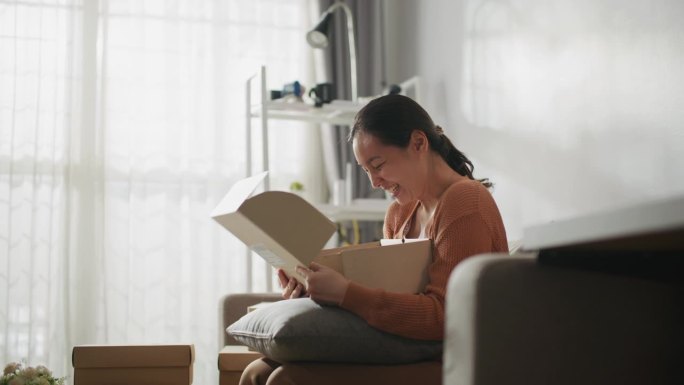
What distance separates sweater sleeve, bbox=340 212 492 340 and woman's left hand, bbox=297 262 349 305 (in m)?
0.01

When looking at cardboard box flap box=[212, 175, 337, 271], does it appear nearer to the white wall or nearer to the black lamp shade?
the white wall

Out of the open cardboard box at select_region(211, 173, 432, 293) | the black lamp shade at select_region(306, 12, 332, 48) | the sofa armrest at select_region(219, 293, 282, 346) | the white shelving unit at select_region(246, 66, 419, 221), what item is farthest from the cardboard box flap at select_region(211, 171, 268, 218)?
the black lamp shade at select_region(306, 12, 332, 48)

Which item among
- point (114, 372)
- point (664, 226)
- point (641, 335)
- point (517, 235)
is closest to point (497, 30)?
point (517, 235)

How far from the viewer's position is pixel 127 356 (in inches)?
83.4

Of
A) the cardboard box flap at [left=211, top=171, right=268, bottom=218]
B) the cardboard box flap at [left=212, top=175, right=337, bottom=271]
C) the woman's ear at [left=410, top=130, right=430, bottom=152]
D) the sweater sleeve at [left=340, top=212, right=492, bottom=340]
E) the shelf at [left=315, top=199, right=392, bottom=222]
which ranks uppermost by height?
the woman's ear at [left=410, top=130, right=430, bottom=152]

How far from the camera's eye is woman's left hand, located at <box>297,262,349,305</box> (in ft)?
4.62

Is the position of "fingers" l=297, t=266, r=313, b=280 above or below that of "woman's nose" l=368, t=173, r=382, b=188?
below

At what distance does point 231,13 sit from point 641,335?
3.21m

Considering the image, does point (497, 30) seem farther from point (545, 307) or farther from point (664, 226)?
point (664, 226)

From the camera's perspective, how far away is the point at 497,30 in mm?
3059

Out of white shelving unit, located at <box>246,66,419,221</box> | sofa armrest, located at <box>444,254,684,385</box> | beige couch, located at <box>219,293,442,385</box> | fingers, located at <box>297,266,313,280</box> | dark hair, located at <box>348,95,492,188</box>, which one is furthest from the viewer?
white shelving unit, located at <box>246,66,419,221</box>

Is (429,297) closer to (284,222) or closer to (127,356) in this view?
(284,222)

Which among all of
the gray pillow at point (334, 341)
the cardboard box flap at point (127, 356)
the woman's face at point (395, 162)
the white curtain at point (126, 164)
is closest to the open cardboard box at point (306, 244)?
the gray pillow at point (334, 341)

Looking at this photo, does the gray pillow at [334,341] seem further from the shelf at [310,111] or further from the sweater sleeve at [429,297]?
the shelf at [310,111]
